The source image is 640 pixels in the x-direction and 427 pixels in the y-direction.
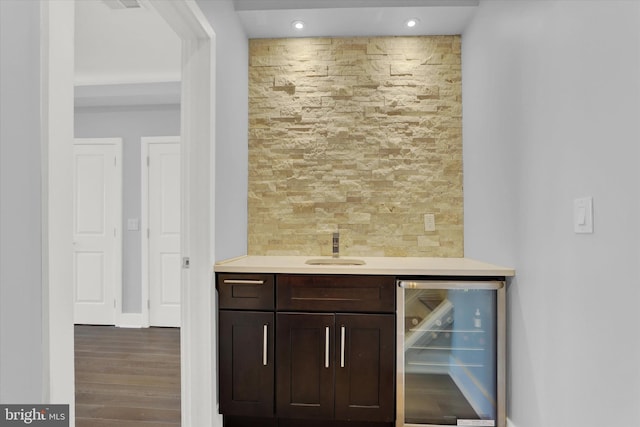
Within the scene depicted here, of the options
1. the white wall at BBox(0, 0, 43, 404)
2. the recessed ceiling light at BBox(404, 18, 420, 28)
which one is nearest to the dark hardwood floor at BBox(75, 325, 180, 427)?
the white wall at BBox(0, 0, 43, 404)

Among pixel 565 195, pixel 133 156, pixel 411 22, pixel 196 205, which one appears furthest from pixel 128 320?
pixel 565 195

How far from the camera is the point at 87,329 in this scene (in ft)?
13.6

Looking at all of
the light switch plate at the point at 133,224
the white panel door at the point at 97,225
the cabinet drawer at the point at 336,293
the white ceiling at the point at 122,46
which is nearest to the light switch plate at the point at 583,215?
the cabinet drawer at the point at 336,293

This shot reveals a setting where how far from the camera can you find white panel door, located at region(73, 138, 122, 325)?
4.30m

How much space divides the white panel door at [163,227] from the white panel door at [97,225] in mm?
375

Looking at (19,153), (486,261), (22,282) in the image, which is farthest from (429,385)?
(19,153)

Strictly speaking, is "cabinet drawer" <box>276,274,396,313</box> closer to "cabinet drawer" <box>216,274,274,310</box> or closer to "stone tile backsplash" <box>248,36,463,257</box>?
"cabinet drawer" <box>216,274,274,310</box>

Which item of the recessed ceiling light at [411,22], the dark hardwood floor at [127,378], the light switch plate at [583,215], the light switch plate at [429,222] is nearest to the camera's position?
the light switch plate at [583,215]

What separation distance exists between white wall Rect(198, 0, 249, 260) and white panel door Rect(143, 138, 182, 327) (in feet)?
6.13

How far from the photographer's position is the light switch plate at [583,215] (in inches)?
51.2

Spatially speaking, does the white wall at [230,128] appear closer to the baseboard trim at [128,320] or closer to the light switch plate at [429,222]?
the light switch plate at [429,222]

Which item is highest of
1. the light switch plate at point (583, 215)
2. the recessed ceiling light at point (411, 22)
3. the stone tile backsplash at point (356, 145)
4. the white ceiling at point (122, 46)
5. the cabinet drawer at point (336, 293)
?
the white ceiling at point (122, 46)

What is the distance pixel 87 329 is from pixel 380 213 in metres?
3.59

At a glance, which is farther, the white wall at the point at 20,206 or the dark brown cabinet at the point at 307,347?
the dark brown cabinet at the point at 307,347
